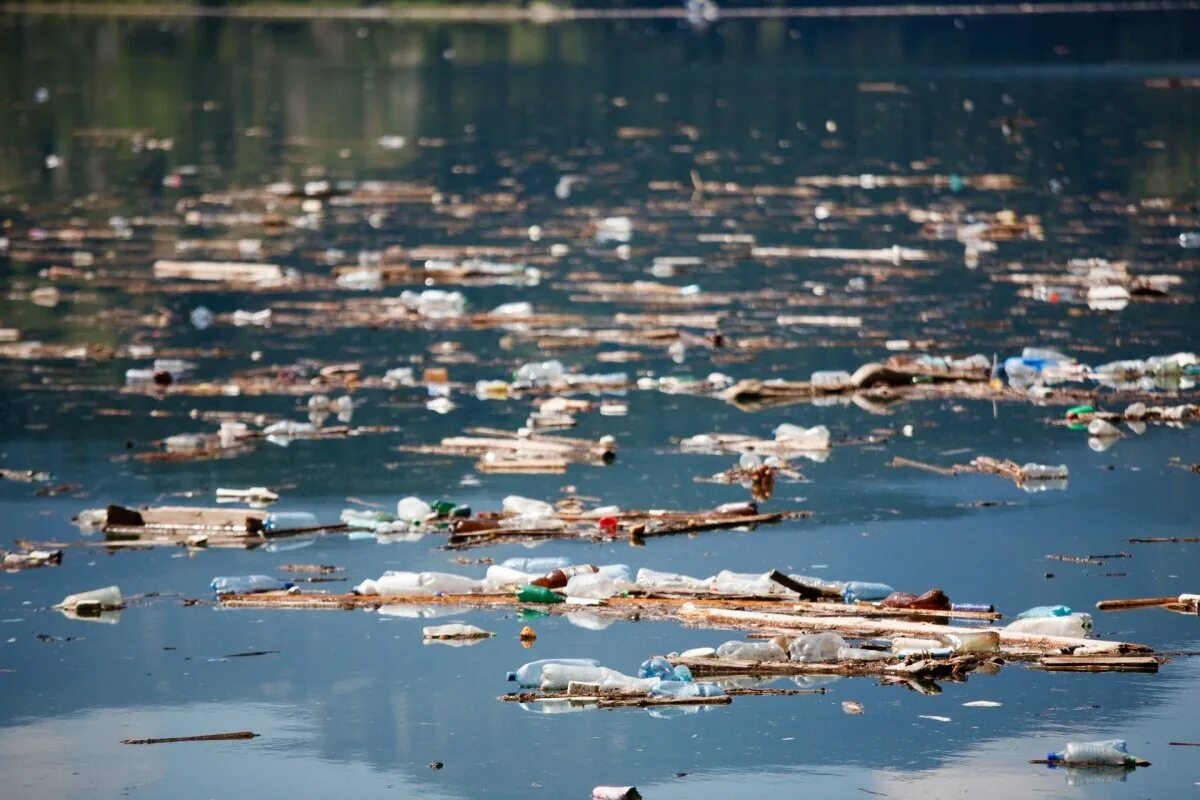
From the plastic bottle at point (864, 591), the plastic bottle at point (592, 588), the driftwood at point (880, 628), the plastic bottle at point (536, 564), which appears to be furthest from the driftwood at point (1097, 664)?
the plastic bottle at point (536, 564)

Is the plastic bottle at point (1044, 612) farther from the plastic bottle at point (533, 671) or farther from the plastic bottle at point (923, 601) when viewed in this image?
the plastic bottle at point (533, 671)

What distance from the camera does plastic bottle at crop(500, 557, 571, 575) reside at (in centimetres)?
1038

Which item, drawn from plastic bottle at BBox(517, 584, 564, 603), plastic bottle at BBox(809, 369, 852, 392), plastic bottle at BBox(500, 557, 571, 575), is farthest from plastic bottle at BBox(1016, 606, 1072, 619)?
plastic bottle at BBox(809, 369, 852, 392)

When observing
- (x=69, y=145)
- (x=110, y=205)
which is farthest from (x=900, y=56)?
(x=110, y=205)

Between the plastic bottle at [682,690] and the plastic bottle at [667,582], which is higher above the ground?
the plastic bottle at [667,582]

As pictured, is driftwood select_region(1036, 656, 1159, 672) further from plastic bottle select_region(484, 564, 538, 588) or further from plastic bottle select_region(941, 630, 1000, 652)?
plastic bottle select_region(484, 564, 538, 588)

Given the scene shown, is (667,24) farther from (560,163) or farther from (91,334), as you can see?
(91,334)

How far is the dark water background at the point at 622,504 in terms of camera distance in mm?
7871

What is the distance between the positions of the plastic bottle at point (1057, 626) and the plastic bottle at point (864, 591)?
789mm

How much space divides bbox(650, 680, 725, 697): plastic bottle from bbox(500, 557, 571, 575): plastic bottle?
6.23ft

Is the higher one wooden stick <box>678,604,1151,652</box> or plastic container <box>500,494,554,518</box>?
plastic container <box>500,494,554,518</box>

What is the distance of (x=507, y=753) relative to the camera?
7914 mm

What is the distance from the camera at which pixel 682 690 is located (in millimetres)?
8500

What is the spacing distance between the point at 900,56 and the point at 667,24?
89.6ft
